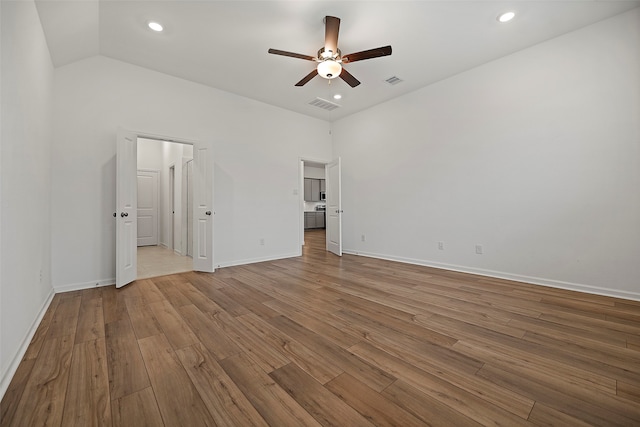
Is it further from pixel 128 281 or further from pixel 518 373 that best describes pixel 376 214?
pixel 128 281

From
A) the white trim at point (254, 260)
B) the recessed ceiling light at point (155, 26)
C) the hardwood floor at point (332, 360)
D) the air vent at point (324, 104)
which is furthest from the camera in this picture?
the air vent at point (324, 104)

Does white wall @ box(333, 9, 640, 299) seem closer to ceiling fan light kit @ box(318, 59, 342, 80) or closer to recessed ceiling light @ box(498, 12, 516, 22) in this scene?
recessed ceiling light @ box(498, 12, 516, 22)

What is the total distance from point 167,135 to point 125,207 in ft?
4.15

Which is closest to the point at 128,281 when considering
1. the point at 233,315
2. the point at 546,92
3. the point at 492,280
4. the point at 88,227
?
the point at 88,227

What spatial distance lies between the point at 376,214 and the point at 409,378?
3.90 meters

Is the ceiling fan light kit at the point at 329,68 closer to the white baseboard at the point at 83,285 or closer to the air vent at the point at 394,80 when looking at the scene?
the air vent at the point at 394,80

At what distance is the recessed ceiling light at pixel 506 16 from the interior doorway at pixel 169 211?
204 inches

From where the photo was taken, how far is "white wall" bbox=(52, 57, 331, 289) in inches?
127

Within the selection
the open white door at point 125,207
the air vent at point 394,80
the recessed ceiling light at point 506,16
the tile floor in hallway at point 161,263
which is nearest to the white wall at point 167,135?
the open white door at point 125,207

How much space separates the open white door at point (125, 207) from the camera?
10.7ft

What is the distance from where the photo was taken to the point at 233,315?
2389 millimetres

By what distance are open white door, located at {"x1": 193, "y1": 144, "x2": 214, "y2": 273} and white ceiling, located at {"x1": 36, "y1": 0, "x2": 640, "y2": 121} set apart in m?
1.26

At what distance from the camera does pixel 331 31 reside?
8.43 feet

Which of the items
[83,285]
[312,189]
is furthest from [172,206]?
[312,189]
